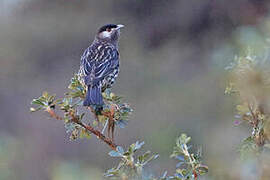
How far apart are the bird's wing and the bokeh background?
10.5 ft

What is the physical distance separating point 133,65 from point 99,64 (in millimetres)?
7488

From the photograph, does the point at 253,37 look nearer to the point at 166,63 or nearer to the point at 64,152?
the point at 64,152

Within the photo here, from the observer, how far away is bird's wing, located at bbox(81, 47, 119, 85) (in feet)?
12.5

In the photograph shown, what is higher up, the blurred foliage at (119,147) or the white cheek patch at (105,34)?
the white cheek patch at (105,34)

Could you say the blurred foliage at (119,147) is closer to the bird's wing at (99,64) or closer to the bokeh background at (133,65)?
the bird's wing at (99,64)

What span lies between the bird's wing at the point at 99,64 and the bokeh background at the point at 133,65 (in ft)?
10.5

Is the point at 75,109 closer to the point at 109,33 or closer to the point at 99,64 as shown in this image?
the point at 99,64

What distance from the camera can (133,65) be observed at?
1162cm

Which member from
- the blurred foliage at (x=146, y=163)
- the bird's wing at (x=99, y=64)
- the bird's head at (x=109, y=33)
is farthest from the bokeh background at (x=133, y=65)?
the blurred foliage at (x=146, y=163)

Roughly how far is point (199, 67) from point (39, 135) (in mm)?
3127

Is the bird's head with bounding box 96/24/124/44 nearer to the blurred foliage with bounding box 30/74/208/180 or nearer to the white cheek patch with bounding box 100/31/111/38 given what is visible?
the white cheek patch with bounding box 100/31/111/38

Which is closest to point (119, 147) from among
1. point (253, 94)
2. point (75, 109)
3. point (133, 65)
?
point (75, 109)

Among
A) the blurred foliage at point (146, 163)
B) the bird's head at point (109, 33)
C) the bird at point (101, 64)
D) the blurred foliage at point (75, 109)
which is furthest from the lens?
the bird's head at point (109, 33)

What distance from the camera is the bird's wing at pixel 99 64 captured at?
382cm
